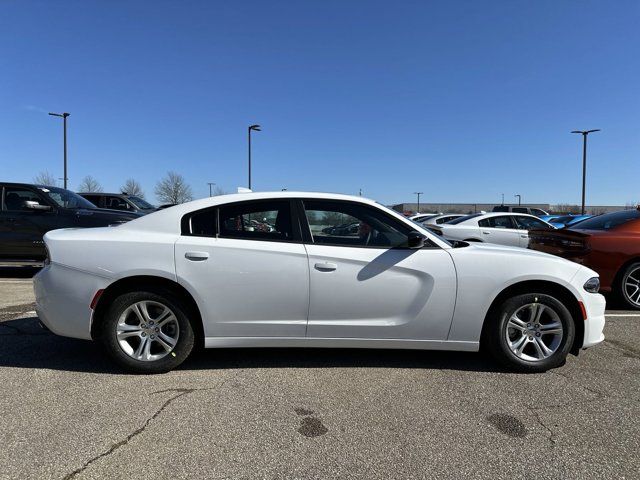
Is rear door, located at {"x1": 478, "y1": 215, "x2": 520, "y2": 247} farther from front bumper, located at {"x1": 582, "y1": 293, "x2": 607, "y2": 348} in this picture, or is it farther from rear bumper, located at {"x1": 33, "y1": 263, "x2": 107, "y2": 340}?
rear bumper, located at {"x1": 33, "y1": 263, "x2": 107, "y2": 340}

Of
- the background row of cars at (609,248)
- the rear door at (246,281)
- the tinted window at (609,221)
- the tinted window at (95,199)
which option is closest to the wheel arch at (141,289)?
the rear door at (246,281)

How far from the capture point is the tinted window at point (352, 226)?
3812 millimetres

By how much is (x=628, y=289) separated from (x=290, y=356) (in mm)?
5188

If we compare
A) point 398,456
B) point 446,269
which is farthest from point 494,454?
point 446,269

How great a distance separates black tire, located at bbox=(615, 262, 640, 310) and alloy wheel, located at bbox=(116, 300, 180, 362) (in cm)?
606

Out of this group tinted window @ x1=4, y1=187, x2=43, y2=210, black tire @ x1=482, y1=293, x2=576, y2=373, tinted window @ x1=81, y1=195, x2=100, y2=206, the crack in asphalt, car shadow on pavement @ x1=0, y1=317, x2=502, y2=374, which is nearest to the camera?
the crack in asphalt

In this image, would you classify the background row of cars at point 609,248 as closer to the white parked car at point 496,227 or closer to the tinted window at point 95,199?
the white parked car at point 496,227

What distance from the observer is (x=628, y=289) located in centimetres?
636

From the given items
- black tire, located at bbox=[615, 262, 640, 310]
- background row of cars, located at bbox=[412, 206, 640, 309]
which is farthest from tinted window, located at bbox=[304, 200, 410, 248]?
black tire, located at bbox=[615, 262, 640, 310]

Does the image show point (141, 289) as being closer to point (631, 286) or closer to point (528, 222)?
point (631, 286)

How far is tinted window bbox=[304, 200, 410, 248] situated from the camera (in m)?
3.81

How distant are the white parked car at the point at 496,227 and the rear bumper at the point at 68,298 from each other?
960 cm

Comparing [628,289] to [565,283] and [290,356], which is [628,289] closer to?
[565,283]

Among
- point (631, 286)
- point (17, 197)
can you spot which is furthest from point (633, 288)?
point (17, 197)
